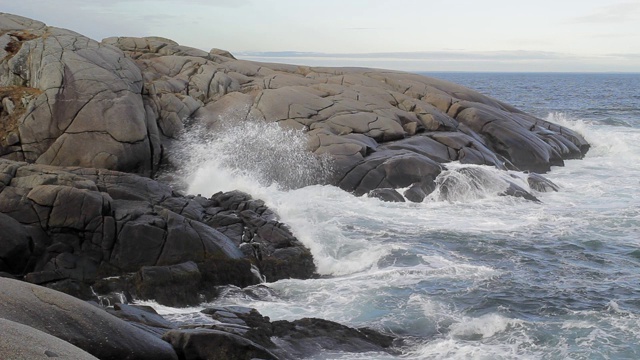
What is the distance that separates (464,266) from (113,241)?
7.84 metres

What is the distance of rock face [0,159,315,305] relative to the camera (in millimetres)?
14016

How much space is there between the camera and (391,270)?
16.4m

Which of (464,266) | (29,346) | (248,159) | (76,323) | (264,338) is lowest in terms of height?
(464,266)

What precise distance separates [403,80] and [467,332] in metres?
20.9

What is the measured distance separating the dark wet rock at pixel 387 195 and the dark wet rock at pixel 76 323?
13663 mm

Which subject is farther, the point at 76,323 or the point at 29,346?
the point at 76,323

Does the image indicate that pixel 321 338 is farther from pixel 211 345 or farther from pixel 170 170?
pixel 170 170

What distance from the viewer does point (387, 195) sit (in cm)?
2225

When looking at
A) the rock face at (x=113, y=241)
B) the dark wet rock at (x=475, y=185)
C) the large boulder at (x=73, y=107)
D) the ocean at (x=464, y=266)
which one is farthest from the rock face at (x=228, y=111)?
the rock face at (x=113, y=241)

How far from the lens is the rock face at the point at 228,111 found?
20812 mm

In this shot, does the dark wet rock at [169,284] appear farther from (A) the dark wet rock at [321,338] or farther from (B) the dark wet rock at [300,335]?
(A) the dark wet rock at [321,338]

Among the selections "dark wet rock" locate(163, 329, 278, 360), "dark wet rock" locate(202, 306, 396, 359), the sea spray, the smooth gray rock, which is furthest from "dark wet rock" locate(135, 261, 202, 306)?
the sea spray

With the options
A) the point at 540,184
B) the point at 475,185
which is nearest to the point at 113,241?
the point at 475,185

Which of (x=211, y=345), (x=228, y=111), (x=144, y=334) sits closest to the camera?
(x=144, y=334)
